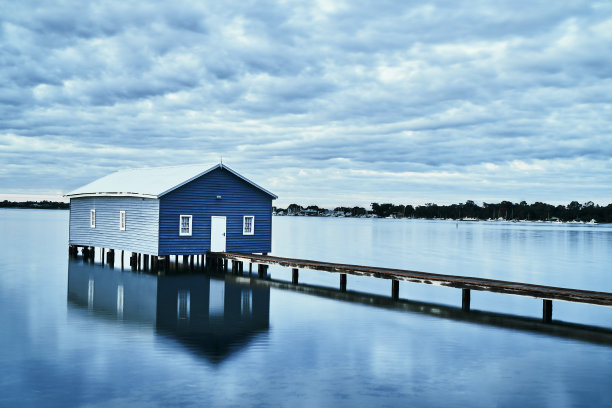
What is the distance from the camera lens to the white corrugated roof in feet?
103

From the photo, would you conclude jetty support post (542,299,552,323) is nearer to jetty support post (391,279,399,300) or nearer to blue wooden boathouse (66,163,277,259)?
Answer: jetty support post (391,279,399,300)

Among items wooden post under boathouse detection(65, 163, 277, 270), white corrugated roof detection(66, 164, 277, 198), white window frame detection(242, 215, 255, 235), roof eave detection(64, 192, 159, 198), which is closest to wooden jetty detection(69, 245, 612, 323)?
wooden post under boathouse detection(65, 163, 277, 270)

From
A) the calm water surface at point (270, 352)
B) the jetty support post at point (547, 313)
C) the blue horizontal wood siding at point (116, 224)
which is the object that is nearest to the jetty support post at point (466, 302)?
the calm water surface at point (270, 352)

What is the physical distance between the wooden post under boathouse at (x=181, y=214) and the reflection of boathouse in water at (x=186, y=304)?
190 centimetres

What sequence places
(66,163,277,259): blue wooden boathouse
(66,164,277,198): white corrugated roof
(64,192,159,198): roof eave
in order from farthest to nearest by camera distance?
(66,164,277,198): white corrugated roof, (66,163,277,259): blue wooden boathouse, (64,192,159,198): roof eave

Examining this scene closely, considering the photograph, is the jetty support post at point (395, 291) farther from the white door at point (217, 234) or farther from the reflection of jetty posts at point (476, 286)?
the white door at point (217, 234)

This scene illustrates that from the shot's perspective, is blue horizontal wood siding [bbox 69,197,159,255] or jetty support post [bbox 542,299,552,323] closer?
jetty support post [bbox 542,299,552,323]

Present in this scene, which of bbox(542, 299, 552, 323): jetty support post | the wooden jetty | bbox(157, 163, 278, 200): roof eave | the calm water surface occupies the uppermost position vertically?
bbox(157, 163, 278, 200): roof eave

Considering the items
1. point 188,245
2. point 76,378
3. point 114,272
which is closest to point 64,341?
point 76,378

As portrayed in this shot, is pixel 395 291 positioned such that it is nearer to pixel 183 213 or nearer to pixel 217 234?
pixel 217 234

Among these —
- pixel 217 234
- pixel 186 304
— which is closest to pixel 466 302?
pixel 186 304

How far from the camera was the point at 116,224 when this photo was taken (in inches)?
1373

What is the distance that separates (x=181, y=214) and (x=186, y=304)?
9186 millimetres

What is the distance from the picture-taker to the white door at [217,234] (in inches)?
1294
